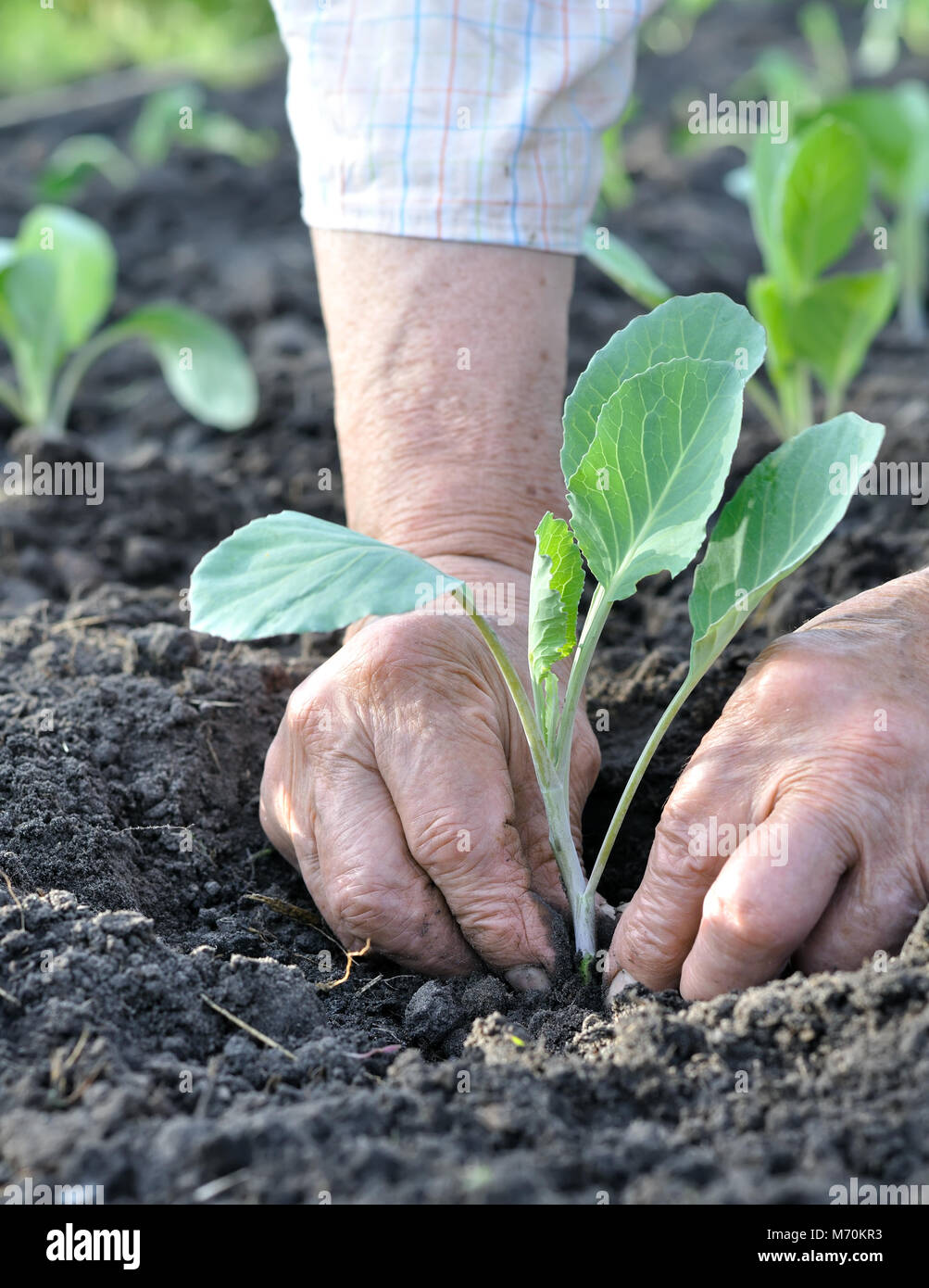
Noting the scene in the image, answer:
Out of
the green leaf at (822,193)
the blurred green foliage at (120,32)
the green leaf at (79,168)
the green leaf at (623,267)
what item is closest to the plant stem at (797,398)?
the green leaf at (822,193)

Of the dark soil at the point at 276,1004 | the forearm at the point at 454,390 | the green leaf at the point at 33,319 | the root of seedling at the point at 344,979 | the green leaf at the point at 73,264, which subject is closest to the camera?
the dark soil at the point at 276,1004

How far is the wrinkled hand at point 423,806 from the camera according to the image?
1.12 m

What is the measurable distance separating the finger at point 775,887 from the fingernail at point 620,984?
0.37 ft

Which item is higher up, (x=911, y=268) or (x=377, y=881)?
(x=911, y=268)

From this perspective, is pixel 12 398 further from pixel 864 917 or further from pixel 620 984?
pixel 864 917

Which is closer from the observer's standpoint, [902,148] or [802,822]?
[802,822]

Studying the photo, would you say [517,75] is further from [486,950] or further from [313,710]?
[486,950]

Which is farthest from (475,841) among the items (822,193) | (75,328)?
(75,328)

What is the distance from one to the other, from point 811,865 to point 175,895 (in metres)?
0.64

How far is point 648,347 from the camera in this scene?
111cm

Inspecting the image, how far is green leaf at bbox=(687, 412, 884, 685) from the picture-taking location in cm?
105

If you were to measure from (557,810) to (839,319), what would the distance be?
133cm

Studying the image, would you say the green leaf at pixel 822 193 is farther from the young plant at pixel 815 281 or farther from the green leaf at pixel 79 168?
the green leaf at pixel 79 168

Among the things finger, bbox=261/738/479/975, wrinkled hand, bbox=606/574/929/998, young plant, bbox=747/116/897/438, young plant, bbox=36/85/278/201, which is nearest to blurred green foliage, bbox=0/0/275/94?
young plant, bbox=36/85/278/201
